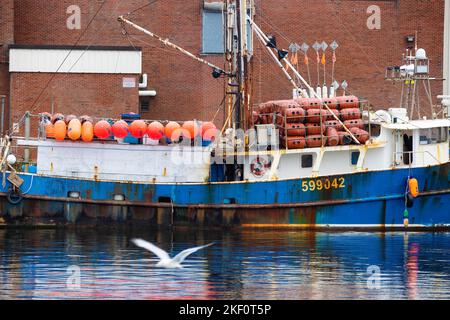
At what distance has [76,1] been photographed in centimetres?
5856

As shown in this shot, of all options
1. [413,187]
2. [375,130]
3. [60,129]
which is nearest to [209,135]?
[60,129]

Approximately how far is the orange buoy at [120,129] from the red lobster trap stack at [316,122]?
4.54 meters

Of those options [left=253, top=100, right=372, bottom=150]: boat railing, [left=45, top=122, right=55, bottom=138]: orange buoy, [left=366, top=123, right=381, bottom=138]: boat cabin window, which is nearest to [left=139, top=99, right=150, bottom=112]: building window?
[left=45, top=122, right=55, bottom=138]: orange buoy

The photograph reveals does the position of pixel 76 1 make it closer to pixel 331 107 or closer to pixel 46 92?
pixel 46 92

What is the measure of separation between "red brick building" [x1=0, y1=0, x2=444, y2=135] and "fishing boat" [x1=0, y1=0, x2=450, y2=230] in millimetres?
11315

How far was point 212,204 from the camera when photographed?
43.6 meters

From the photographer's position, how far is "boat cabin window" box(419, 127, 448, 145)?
44.2m

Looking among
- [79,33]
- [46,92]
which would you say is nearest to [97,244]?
[46,92]

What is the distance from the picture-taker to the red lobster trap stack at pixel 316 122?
142 ft

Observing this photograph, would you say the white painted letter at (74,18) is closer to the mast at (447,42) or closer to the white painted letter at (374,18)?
the white painted letter at (374,18)

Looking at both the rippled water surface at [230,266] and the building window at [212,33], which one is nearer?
the rippled water surface at [230,266]

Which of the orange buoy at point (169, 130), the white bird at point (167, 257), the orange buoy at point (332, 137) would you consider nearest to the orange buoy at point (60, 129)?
the orange buoy at point (169, 130)
